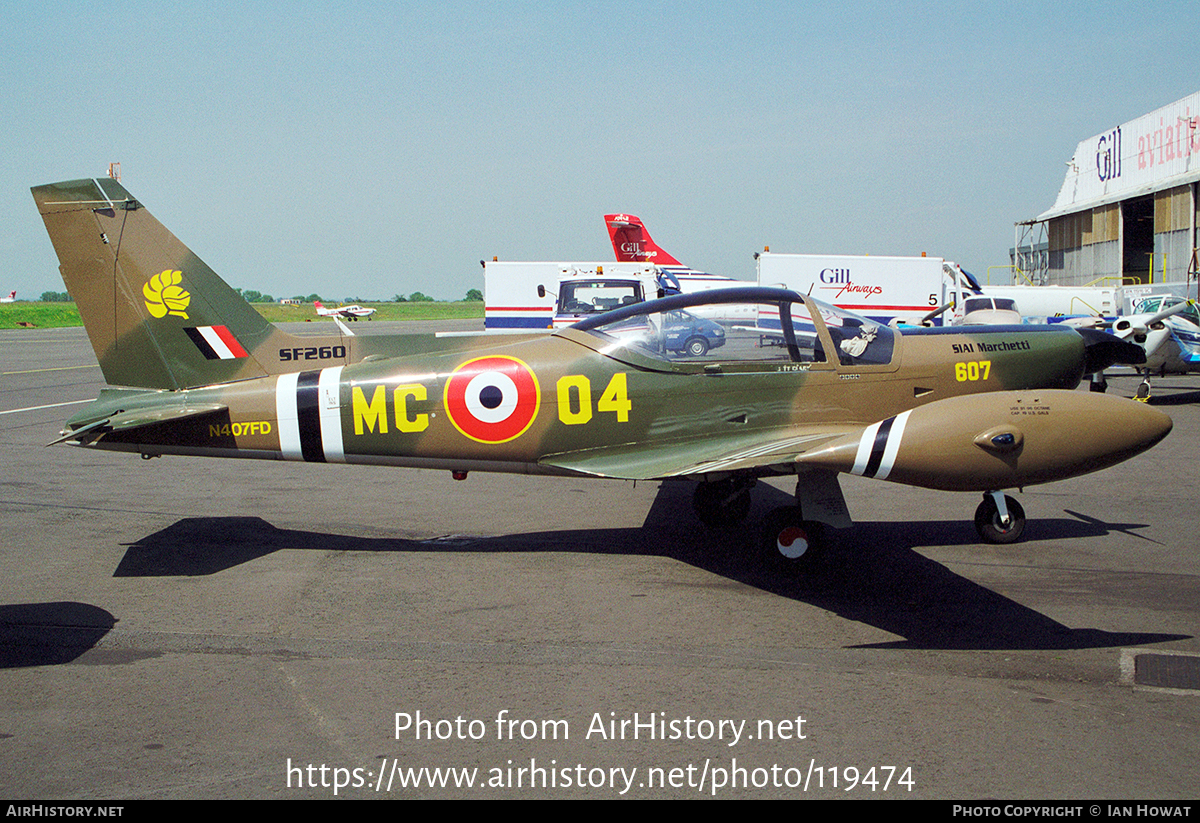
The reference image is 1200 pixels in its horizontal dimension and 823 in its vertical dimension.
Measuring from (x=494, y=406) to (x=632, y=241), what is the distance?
31632mm

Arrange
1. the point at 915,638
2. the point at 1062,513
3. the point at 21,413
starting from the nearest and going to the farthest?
the point at 915,638 < the point at 1062,513 < the point at 21,413

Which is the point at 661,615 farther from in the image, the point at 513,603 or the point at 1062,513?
the point at 1062,513

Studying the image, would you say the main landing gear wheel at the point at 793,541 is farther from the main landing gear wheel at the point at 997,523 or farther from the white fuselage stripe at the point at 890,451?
the main landing gear wheel at the point at 997,523

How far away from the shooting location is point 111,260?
721cm

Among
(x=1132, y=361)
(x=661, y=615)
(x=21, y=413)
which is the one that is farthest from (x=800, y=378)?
(x=21, y=413)

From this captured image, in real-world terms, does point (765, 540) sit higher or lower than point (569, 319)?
lower

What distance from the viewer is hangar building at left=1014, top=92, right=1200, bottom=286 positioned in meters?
32.6

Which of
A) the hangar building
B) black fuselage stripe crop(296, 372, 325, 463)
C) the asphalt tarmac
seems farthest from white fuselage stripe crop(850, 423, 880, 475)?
the hangar building

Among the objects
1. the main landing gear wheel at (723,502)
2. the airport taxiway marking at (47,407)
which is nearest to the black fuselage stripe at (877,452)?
the main landing gear wheel at (723,502)

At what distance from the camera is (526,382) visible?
22.8 ft

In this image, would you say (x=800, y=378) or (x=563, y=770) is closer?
(x=563, y=770)

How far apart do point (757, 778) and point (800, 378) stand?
3702 mm

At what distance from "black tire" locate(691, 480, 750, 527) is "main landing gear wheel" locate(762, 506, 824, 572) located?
4.36ft

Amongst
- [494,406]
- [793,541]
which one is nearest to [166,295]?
[494,406]
